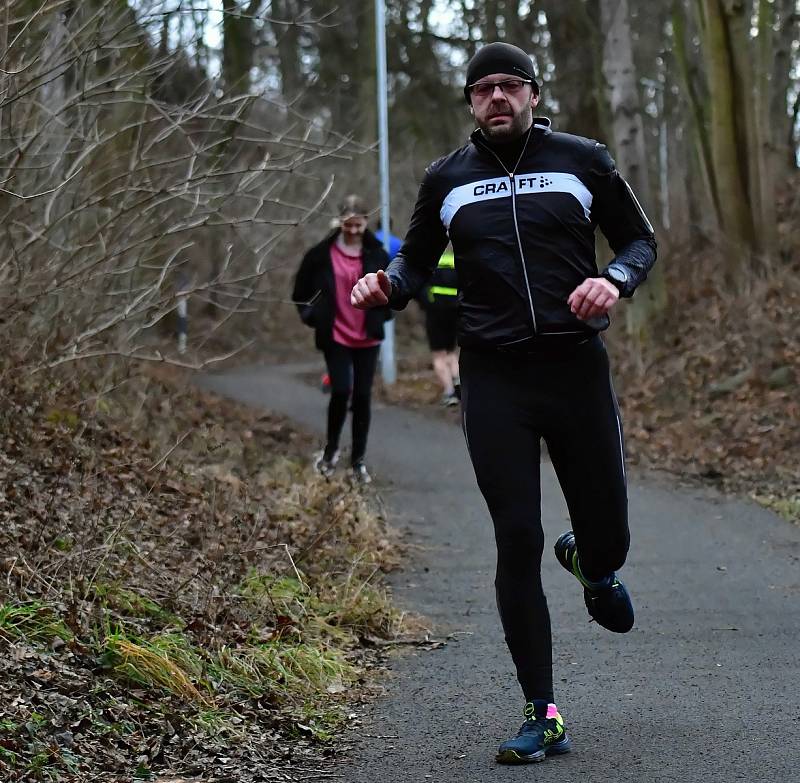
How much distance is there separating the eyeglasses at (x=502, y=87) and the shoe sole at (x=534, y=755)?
219 cm

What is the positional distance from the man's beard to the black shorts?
9.77 meters

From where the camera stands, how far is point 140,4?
9625mm

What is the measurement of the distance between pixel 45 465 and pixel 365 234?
148 inches

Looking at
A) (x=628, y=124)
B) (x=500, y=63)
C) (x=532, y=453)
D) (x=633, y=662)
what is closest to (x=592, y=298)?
(x=532, y=453)

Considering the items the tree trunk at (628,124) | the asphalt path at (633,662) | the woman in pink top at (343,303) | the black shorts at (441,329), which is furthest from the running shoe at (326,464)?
the tree trunk at (628,124)

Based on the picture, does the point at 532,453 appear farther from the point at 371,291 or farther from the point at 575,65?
the point at 575,65

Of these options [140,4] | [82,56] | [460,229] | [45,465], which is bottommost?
[45,465]

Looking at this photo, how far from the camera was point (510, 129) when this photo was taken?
460cm

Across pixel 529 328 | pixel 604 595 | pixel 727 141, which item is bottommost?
pixel 604 595

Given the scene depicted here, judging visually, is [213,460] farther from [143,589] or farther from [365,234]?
[143,589]

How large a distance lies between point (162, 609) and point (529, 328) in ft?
7.01

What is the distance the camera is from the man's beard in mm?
4598

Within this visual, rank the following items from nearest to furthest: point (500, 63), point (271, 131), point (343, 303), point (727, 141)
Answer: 1. point (500, 63)
2. point (271, 131)
3. point (343, 303)
4. point (727, 141)

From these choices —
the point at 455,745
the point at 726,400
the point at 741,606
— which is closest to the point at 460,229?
the point at 455,745
